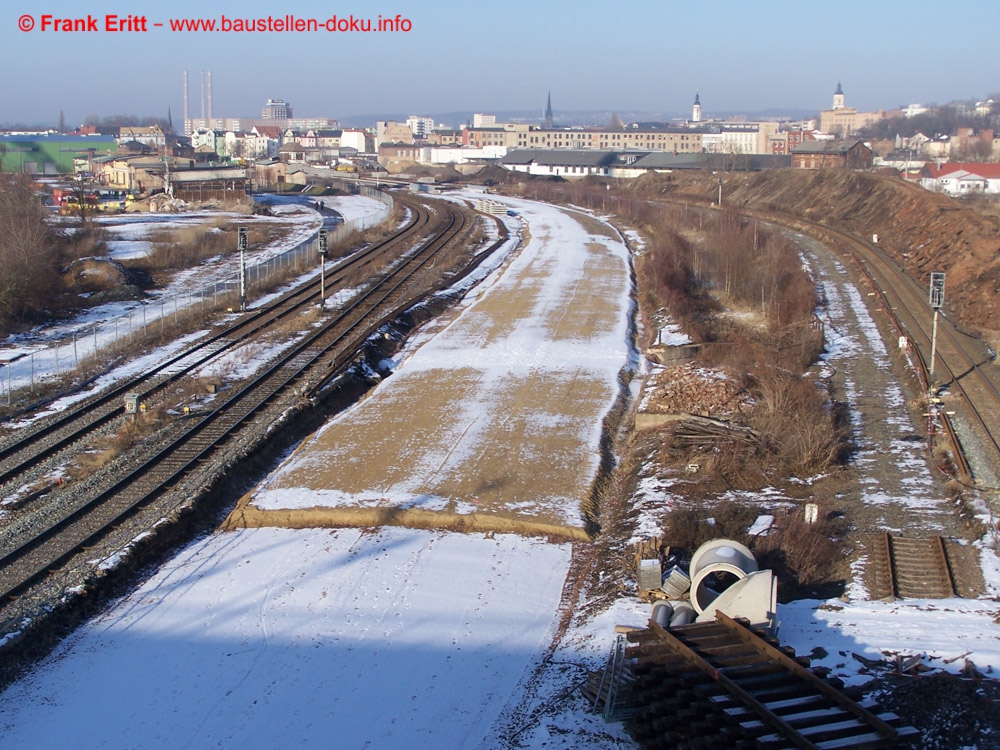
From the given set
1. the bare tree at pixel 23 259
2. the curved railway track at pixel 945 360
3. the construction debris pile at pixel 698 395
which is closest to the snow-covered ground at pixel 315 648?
the construction debris pile at pixel 698 395

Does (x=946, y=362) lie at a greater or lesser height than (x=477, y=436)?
greater

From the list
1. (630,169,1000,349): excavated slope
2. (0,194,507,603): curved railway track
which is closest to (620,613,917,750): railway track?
(0,194,507,603): curved railway track

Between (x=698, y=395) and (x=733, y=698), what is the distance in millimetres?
10811

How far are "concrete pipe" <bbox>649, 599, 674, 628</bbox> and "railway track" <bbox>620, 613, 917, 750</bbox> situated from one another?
0.64m

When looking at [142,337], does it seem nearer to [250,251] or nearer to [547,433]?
[547,433]

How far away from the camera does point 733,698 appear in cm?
815

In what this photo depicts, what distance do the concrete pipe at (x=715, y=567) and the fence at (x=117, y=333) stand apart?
14242mm

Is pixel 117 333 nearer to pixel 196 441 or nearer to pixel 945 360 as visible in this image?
pixel 196 441

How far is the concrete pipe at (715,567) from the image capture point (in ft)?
34.4

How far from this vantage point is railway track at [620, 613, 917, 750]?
7.57m

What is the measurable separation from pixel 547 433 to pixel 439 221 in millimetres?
38032

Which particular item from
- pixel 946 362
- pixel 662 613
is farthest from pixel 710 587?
pixel 946 362

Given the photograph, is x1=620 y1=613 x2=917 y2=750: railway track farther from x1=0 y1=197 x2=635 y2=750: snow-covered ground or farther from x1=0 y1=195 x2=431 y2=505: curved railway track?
x1=0 y1=195 x2=431 y2=505: curved railway track

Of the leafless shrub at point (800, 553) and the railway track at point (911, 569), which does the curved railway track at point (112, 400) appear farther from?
the railway track at point (911, 569)
